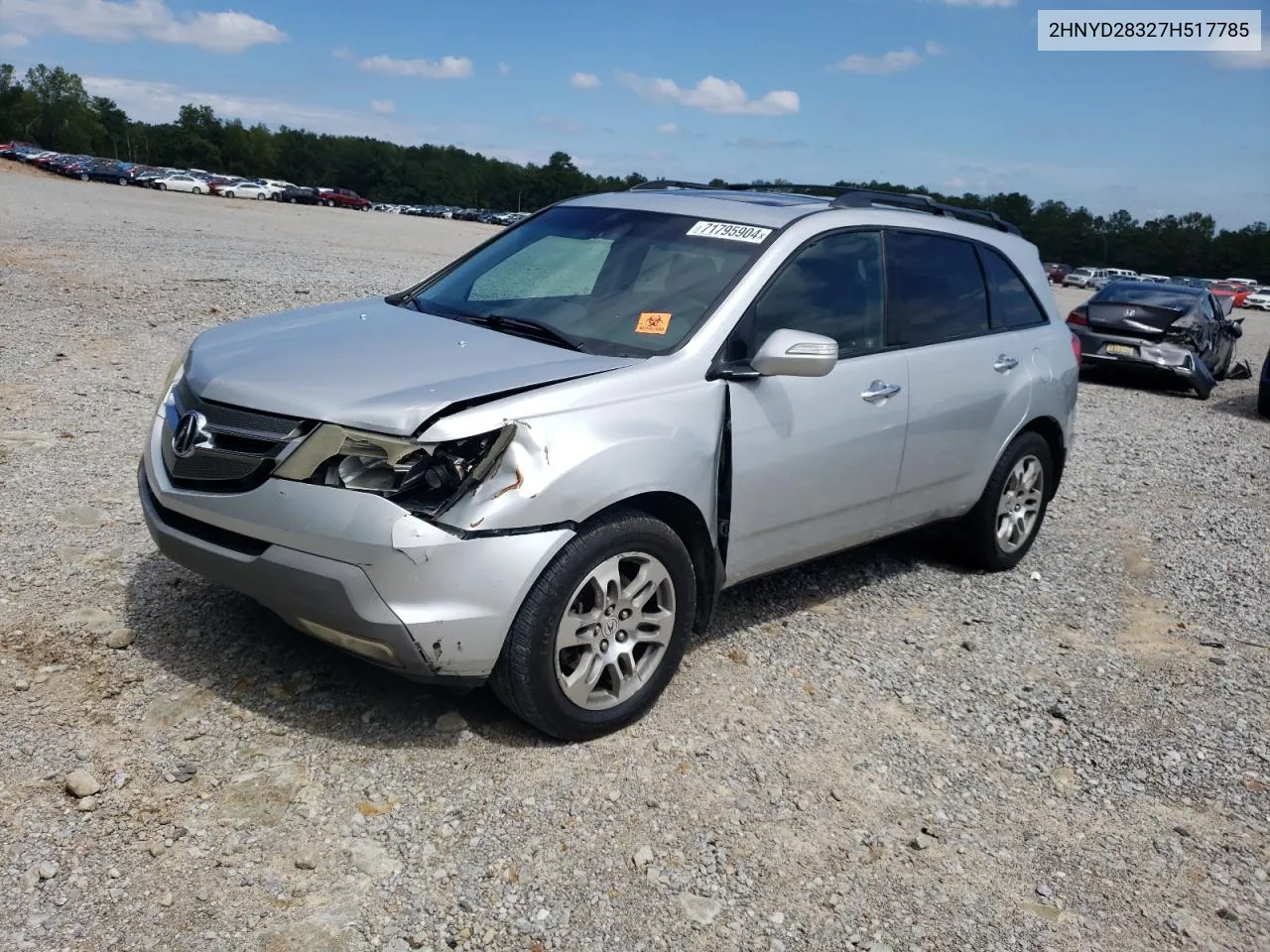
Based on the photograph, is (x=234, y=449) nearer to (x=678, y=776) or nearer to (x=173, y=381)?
(x=173, y=381)

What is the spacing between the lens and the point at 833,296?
4.73 meters

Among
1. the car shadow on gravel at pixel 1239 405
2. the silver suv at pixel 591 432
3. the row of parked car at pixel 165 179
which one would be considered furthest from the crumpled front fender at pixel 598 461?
the row of parked car at pixel 165 179

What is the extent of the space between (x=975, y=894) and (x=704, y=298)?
2.32m

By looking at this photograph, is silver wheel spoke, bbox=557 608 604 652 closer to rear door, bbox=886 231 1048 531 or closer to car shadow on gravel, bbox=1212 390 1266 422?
rear door, bbox=886 231 1048 531

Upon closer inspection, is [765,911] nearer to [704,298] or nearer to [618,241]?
[704,298]

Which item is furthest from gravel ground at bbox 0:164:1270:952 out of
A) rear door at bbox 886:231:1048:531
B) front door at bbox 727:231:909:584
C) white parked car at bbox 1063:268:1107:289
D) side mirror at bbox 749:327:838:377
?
white parked car at bbox 1063:268:1107:289

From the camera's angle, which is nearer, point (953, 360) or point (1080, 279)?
point (953, 360)

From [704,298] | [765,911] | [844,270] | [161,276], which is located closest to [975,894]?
[765,911]

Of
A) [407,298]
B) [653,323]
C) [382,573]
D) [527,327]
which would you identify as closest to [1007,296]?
[653,323]

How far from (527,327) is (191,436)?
131 centimetres

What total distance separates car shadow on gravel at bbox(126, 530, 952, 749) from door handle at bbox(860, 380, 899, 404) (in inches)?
46.6

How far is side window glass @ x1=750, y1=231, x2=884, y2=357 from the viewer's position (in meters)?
4.43

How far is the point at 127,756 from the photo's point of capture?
3477 millimetres

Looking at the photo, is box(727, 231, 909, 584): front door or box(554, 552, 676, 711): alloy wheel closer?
box(554, 552, 676, 711): alloy wheel
